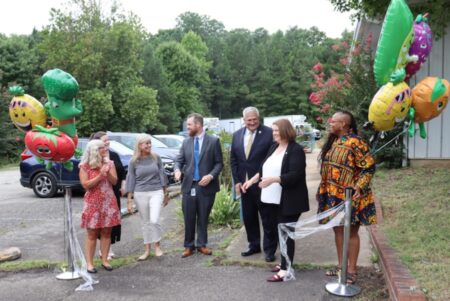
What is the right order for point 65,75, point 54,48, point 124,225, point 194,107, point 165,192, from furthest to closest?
point 194,107 < point 54,48 < point 124,225 < point 165,192 < point 65,75

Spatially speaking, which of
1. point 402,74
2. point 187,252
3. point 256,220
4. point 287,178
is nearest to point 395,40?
point 402,74

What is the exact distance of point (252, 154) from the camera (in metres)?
5.72

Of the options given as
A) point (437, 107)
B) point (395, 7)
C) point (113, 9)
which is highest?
point (113, 9)

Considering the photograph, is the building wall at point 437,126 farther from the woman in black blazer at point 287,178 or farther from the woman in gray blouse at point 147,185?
the woman in gray blouse at point 147,185

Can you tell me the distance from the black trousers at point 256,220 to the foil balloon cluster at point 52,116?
7.25ft

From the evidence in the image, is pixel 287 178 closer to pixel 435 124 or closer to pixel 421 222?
pixel 421 222

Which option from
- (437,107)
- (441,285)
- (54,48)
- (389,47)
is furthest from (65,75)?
(54,48)

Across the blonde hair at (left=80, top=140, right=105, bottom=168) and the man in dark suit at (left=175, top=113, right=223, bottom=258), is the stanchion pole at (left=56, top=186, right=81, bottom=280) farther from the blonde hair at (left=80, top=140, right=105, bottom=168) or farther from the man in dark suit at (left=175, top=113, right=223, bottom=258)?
the man in dark suit at (left=175, top=113, right=223, bottom=258)

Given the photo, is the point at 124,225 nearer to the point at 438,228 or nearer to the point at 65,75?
the point at 65,75

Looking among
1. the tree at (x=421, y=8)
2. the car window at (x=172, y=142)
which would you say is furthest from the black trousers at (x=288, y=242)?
the car window at (x=172, y=142)

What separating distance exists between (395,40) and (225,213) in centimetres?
458

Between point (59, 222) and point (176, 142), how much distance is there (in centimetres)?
915

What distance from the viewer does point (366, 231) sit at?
251 inches

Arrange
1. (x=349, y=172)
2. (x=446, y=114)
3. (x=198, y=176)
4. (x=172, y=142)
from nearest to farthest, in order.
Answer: (x=349, y=172)
(x=198, y=176)
(x=446, y=114)
(x=172, y=142)
